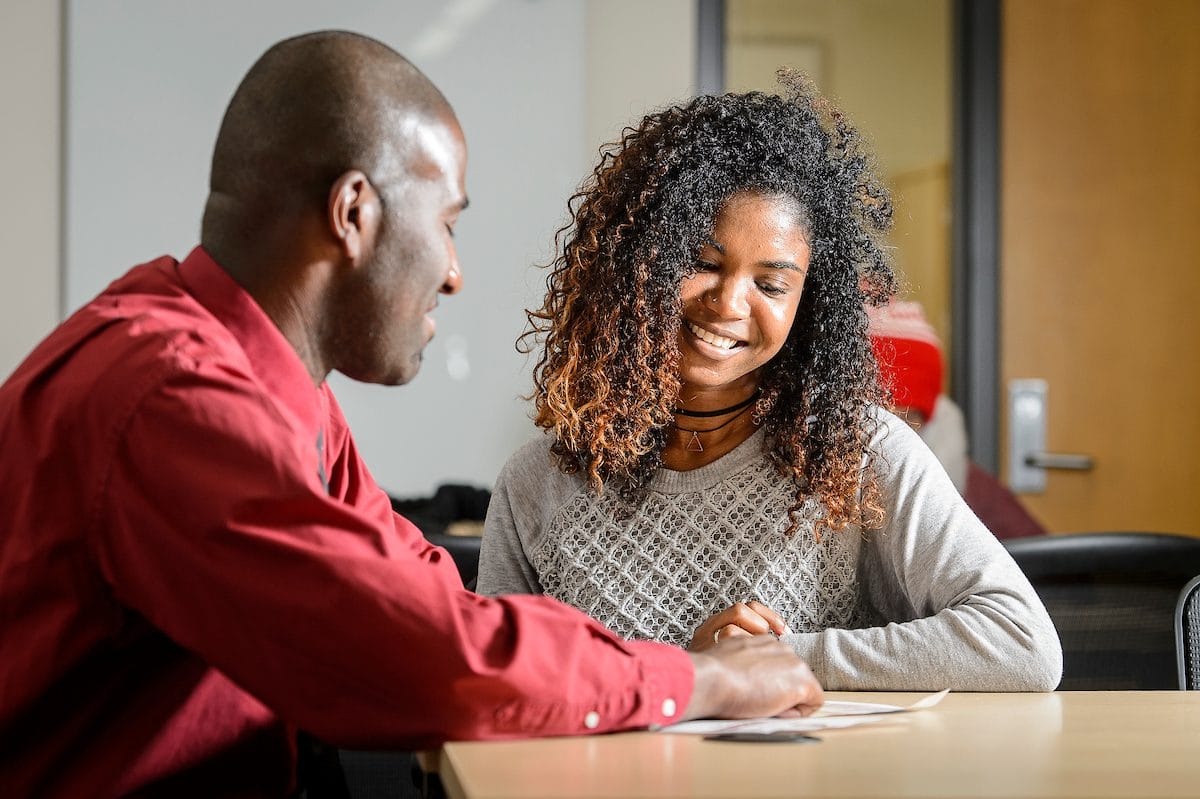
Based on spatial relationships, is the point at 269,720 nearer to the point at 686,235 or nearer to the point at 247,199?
the point at 247,199

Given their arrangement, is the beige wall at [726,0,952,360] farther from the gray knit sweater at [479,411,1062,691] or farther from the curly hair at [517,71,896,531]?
the gray knit sweater at [479,411,1062,691]

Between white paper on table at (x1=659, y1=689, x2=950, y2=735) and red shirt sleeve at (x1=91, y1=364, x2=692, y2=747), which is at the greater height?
red shirt sleeve at (x1=91, y1=364, x2=692, y2=747)

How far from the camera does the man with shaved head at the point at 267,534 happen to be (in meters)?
0.99

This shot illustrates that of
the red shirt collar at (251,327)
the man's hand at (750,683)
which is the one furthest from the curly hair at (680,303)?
the red shirt collar at (251,327)

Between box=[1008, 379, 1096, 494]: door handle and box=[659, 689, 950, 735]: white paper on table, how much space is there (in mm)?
3004

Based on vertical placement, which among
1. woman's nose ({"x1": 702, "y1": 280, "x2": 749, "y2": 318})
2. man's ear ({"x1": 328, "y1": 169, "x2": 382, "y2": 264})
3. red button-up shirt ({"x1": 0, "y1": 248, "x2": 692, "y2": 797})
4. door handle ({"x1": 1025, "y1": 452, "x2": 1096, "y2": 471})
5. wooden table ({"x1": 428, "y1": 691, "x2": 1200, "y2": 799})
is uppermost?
man's ear ({"x1": 328, "y1": 169, "x2": 382, "y2": 264})

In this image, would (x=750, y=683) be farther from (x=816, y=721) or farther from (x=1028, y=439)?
(x=1028, y=439)

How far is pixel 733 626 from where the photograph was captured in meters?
1.48

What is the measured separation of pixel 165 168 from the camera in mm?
3318

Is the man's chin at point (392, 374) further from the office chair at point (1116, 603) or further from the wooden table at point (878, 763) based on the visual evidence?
the office chair at point (1116, 603)

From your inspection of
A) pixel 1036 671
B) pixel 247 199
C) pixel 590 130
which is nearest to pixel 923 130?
pixel 590 130

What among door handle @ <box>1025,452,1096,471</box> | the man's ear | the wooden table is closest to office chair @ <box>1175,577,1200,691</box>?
the wooden table

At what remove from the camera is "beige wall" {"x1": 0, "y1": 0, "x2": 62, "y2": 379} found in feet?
10.6

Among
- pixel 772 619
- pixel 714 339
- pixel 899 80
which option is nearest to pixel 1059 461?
pixel 899 80
